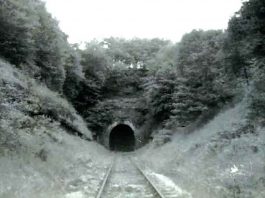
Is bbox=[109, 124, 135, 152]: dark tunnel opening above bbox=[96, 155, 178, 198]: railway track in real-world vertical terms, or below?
above

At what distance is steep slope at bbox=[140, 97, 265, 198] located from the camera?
375 inches

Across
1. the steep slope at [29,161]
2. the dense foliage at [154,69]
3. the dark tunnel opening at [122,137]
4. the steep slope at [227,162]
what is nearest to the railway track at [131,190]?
the steep slope at [29,161]

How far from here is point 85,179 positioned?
14.3m

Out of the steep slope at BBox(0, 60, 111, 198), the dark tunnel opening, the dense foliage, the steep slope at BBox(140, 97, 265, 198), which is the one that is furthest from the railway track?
the dark tunnel opening

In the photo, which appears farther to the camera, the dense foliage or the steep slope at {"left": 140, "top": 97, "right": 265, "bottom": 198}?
the dense foliage

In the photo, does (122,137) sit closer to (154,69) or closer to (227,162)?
(154,69)

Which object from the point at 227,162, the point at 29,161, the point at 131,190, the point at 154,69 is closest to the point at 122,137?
the point at 154,69

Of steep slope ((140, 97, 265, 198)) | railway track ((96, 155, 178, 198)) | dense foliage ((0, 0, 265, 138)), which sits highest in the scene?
dense foliage ((0, 0, 265, 138))

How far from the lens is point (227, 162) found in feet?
42.9

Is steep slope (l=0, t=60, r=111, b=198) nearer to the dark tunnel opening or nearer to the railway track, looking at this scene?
the railway track

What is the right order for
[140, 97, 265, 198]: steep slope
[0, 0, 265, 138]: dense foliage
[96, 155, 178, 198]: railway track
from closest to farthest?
[140, 97, 265, 198]: steep slope < [96, 155, 178, 198]: railway track < [0, 0, 265, 138]: dense foliage

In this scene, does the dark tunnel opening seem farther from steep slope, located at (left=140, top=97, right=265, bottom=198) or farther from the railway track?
the railway track

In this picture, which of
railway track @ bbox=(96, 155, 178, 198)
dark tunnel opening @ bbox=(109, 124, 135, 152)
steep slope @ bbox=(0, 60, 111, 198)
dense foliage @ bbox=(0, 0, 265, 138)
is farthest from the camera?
dark tunnel opening @ bbox=(109, 124, 135, 152)

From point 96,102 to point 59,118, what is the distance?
21.1 metres
